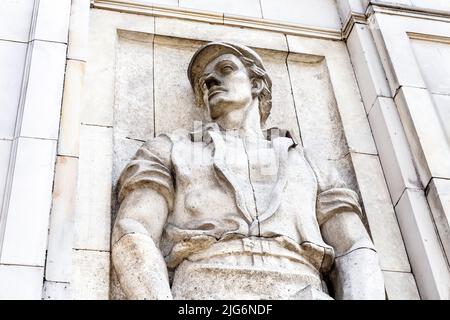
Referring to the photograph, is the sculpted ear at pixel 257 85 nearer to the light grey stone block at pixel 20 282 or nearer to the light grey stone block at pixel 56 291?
the light grey stone block at pixel 56 291

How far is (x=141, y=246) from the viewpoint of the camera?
22.2 ft

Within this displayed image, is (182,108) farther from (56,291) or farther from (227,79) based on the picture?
(56,291)

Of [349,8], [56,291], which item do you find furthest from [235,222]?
[349,8]

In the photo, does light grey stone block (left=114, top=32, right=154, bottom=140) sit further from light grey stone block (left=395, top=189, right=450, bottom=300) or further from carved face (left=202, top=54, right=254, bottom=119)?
light grey stone block (left=395, top=189, right=450, bottom=300)

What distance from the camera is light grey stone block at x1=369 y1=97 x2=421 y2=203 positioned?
8.12m

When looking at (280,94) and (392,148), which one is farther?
(280,94)

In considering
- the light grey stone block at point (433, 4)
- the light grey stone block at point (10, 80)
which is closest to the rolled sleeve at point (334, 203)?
the light grey stone block at point (10, 80)

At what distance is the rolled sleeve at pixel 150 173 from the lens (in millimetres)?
7316

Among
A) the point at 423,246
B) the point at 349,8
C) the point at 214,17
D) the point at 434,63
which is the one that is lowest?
the point at 423,246

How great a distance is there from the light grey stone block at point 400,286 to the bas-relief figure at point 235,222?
1.40ft

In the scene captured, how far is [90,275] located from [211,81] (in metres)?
2.40
